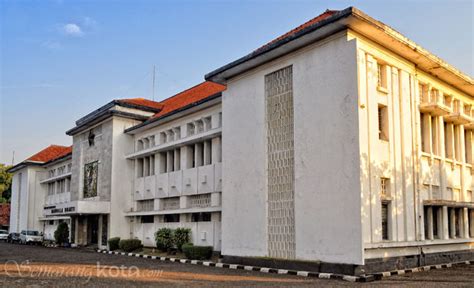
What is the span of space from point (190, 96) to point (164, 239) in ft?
29.9

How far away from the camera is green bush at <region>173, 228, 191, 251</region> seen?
80.9 feet

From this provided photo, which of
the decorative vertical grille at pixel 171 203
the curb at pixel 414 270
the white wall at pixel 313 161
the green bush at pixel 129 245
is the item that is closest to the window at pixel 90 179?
the green bush at pixel 129 245

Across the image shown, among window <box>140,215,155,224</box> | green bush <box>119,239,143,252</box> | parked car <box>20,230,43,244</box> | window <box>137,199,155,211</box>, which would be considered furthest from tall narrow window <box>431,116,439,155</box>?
parked car <box>20,230,43,244</box>

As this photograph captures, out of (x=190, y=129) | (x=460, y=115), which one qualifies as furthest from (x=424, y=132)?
(x=190, y=129)

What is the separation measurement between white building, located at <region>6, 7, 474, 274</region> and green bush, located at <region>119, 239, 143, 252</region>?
4829 millimetres

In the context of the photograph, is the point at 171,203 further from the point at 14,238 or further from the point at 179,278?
the point at 14,238

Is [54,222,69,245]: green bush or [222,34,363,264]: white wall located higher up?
[222,34,363,264]: white wall

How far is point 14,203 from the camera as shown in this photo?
51.1 meters

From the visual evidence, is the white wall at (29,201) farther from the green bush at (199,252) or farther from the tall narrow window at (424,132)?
the tall narrow window at (424,132)

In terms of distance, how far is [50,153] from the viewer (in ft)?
164

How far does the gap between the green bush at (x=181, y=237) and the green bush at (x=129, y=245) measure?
3.98 meters

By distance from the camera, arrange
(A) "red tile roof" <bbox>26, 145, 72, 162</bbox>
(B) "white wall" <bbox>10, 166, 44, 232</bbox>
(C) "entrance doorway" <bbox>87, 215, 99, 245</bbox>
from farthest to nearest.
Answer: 1. (A) "red tile roof" <bbox>26, 145, 72, 162</bbox>
2. (B) "white wall" <bbox>10, 166, 44, 232</bbox>
3. (C) "entrance doorway" <bbox>87, 215, 99, 245</bbox>

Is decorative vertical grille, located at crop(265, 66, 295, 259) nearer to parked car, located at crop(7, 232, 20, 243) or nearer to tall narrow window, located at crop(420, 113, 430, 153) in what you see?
tall narrow window, located at crop(420, 113, 430, 153)

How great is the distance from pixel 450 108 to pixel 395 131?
196 inches
